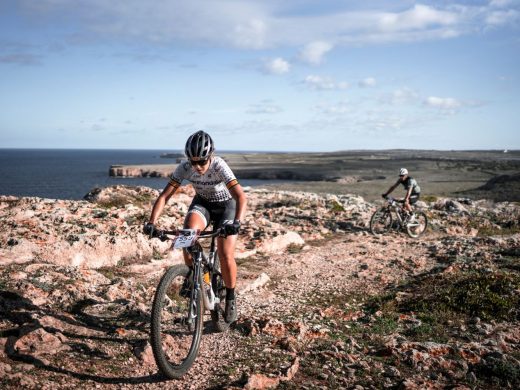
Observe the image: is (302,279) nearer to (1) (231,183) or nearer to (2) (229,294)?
(2) (229,294)

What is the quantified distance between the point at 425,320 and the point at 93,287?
6384mm

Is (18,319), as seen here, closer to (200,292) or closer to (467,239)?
(200,292)

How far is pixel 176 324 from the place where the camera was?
601cm

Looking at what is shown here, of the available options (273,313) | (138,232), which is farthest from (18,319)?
(138,232)

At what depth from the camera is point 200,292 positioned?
5344 millimetres

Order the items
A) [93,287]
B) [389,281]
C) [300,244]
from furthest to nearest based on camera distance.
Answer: [300,244] < [389,281] < [93,287]

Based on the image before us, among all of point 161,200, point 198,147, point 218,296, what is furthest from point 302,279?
point 198,147

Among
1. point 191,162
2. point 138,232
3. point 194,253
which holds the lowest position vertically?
point 138,232

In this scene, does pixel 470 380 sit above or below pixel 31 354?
below

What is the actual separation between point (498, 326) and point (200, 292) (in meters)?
5.51

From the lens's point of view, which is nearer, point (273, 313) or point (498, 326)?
point (498, 326)

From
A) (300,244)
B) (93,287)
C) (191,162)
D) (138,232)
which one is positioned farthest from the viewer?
(300,244)

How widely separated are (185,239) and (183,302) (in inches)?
56.4

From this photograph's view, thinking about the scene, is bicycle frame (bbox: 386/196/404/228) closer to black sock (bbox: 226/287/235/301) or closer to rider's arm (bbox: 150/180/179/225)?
black sock (bbox: 226/287/235/301)
